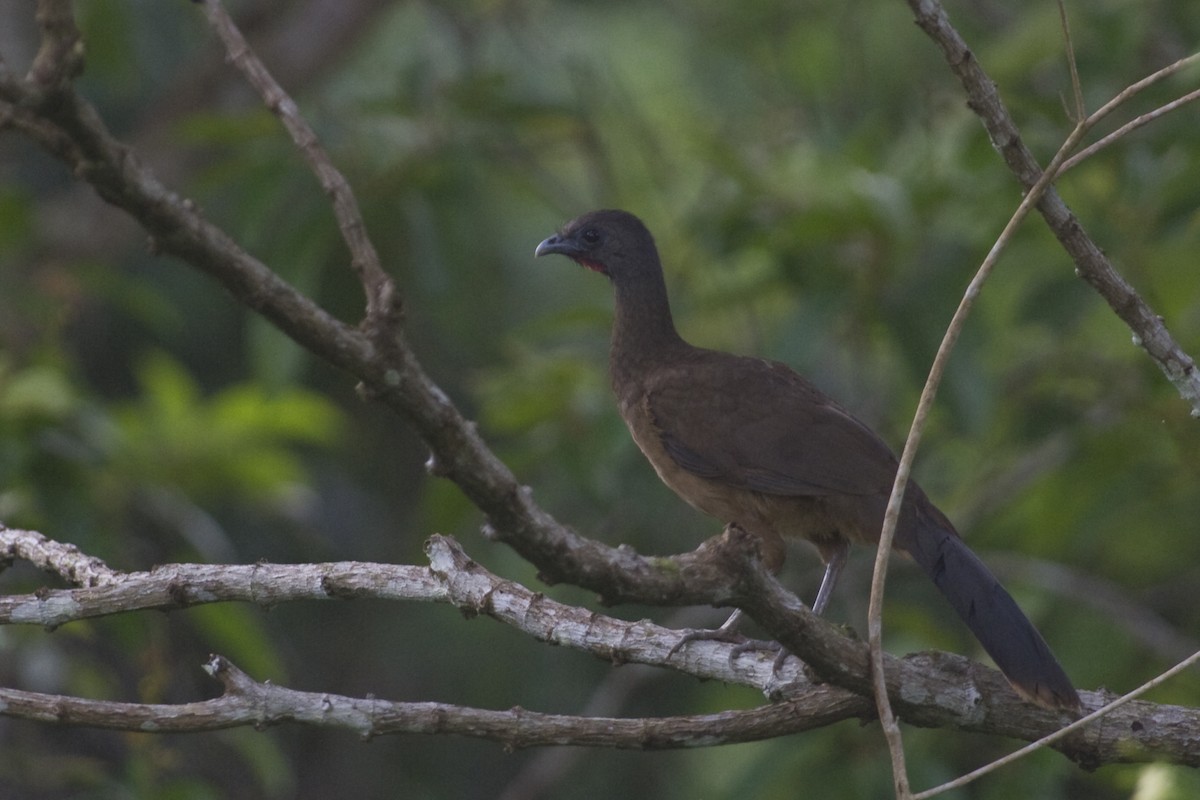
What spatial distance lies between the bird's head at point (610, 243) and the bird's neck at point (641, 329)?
0.15ft

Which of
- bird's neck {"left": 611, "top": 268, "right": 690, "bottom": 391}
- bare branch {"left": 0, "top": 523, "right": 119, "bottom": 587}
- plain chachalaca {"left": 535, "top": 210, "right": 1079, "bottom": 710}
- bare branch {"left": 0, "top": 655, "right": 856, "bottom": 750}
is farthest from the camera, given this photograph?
bird's neck {"left": 611, "top": 268, "right": 690, "bottom": 391}

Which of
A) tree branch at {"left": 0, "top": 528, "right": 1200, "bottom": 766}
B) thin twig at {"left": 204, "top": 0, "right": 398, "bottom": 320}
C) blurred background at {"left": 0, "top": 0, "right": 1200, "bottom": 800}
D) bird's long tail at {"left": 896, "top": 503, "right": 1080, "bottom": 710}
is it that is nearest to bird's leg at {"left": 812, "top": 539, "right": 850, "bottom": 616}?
bird's long tail at {"left": 896, "top": 503, "right": 1080, "bottom": 710}

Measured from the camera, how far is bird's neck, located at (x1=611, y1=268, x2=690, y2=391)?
434 centimetres

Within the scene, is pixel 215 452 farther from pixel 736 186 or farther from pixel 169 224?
pixel 169 224

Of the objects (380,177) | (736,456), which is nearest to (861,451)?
(736,456)

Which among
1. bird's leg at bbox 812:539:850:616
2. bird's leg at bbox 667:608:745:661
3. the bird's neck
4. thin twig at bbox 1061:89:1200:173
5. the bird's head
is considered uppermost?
the bird's head

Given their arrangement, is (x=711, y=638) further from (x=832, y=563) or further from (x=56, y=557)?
(x=56, y=557)

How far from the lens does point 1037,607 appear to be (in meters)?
4.70

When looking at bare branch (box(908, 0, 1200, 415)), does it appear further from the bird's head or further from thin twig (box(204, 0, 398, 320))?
the bird's head

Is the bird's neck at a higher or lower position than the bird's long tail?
higher

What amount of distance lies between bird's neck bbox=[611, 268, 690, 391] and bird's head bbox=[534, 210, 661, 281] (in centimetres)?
5

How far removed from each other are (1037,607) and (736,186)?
1.69 m

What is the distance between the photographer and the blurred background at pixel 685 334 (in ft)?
14.5

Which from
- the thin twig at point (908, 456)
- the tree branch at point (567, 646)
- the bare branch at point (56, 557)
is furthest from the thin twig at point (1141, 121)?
the bare branch at point (56, 557)
